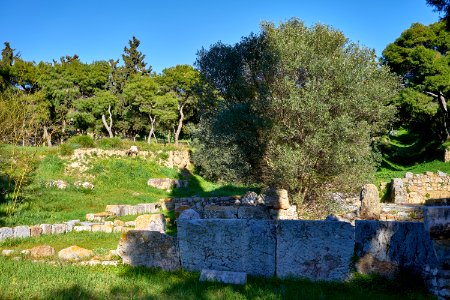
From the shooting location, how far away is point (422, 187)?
69.2ft

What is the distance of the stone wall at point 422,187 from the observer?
2056 centimetres

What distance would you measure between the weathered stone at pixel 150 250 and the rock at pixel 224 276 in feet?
3.46

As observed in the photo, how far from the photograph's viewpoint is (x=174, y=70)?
46656 mm

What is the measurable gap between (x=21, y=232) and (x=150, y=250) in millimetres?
6170

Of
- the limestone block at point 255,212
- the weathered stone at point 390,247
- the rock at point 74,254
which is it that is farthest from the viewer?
the limestone block at point 255,212

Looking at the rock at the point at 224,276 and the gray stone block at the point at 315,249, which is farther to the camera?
the gray stone block at the point at 315,249

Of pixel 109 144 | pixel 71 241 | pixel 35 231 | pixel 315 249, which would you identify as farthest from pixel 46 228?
pixel 109 144

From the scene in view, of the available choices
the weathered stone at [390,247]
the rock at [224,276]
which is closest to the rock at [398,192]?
the weathered stone at [390,247]

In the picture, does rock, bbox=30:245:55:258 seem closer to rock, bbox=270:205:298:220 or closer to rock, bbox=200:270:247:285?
rock, bbox=200:270:247:285

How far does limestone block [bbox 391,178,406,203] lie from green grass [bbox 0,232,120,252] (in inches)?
569

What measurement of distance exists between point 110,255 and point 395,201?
15.9 m

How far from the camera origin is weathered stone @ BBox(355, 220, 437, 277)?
6.77 meters

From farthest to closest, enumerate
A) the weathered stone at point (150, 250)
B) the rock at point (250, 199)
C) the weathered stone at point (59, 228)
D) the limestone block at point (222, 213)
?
1. the rock at point (250, 199)
2. the weathered stone at point (59, 228)
3. the limestone block at point (222, 213)
4. the weathered stone at point (150, 250)

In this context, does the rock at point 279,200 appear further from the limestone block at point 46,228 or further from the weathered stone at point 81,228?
the limestone block at point 46,228
